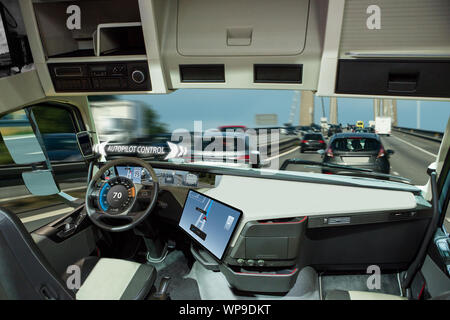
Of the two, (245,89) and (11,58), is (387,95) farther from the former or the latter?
(11,58)

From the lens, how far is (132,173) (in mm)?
2125

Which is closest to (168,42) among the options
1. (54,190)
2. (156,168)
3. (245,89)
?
(245,89)

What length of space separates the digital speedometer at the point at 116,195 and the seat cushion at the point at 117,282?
351 millimetres

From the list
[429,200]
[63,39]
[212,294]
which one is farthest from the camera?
[212,294]

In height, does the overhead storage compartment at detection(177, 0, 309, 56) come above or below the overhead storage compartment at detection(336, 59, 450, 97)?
above

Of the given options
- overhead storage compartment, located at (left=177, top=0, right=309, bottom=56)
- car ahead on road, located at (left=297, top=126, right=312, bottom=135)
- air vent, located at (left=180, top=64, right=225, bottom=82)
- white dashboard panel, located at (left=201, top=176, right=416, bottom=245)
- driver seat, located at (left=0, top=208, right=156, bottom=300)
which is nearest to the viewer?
driver seat, located at (left=0, top=208, right=156, bottom=300)

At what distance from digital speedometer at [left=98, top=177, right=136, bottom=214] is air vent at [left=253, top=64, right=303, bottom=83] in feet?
3.81

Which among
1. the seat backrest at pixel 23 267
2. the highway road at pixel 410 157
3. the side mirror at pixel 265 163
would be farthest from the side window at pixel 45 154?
the highway road at pixel 410 157

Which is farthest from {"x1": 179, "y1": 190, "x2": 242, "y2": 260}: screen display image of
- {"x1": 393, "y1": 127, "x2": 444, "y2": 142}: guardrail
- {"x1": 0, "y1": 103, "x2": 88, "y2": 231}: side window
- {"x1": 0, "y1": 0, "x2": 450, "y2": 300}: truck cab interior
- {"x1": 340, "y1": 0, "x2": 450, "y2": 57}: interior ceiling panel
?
{"x1": 393, "y1": 127, "x2": 444, "y2": 142}: guardrail

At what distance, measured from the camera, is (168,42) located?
4.77 feet

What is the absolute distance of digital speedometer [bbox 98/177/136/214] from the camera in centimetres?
187

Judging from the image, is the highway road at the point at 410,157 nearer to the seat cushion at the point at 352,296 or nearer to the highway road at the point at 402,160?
the highway road at the point at 402,160

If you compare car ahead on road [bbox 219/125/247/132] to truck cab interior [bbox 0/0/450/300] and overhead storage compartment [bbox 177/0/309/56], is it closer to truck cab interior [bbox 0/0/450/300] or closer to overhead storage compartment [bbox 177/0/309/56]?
truck cab interior [bbox 0/0/450/300]

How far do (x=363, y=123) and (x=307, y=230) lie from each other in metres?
0.88
